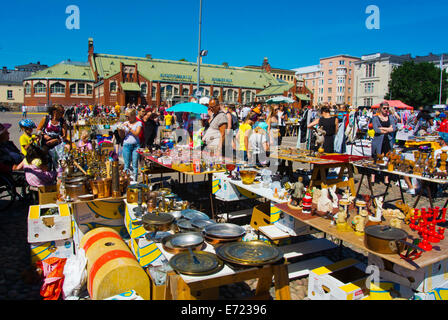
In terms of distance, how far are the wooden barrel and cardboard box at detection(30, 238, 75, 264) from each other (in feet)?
3.44

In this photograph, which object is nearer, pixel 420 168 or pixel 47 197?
pixel 47 197

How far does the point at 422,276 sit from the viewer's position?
3045mm

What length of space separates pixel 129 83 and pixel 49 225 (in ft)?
172

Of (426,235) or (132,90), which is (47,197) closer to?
(426,235)

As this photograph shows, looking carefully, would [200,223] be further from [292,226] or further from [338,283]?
[338,283]

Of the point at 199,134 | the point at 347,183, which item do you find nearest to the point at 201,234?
the point at 347,183

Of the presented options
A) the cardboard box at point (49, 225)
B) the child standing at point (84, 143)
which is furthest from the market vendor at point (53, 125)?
the cardboard box at point (49, 225)

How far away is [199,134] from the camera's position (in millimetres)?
8250

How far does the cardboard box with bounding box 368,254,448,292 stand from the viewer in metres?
3.06

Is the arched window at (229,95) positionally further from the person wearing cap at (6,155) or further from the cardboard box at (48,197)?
the cardboard box at (48,197)

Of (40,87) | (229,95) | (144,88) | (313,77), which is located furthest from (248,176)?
(313,77)

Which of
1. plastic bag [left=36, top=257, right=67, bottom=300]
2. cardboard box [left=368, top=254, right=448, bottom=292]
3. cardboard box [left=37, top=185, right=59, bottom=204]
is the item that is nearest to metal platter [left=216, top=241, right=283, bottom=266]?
cardboard box [left=368, top=254, right=448, bottom=292]

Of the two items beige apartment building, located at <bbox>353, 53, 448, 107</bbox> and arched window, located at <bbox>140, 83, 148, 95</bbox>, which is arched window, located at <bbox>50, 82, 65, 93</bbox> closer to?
arched window, located at <bbox>140, 83, 148, 95</bbox>
